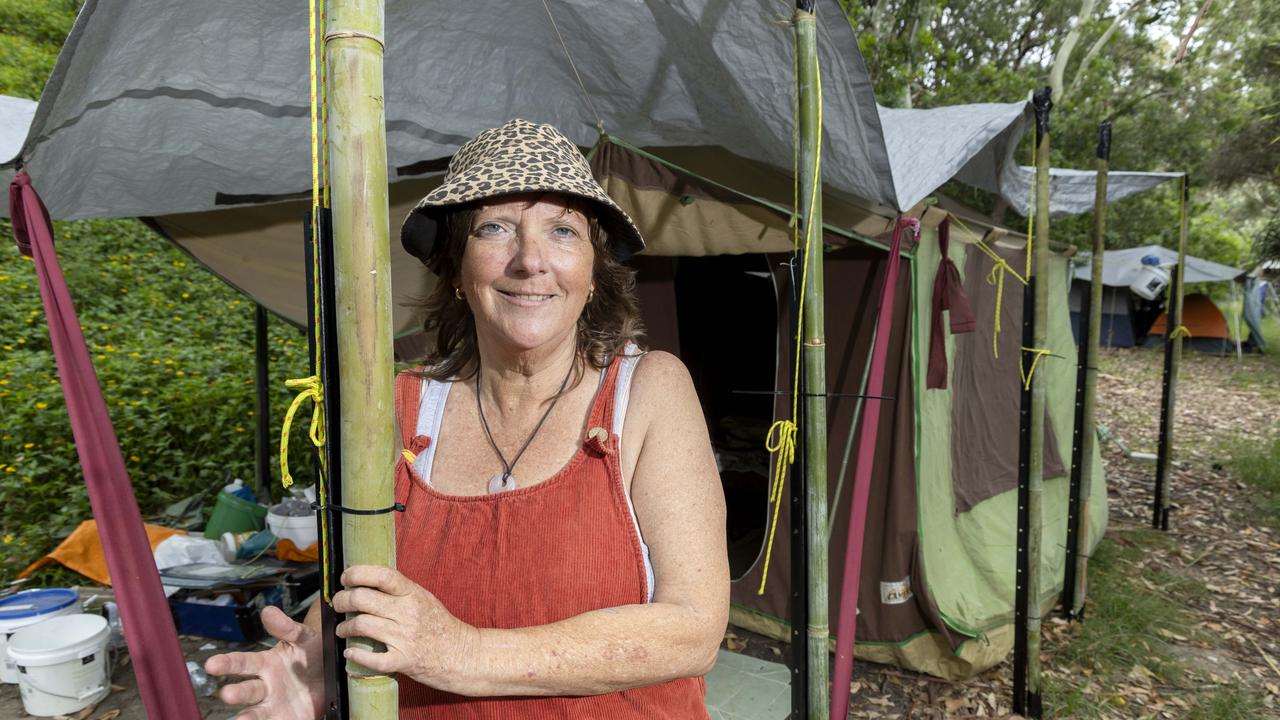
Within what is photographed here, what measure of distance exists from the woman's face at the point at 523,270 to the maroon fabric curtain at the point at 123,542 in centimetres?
112

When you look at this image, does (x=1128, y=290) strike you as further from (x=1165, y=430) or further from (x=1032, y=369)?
(x=1032, y=369)

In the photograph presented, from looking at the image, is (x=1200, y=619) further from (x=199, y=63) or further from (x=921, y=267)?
(x=199, y=63)

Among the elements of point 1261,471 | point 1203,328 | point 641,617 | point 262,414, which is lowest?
point 1261,471

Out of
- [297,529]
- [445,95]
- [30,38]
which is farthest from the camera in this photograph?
[30,38]

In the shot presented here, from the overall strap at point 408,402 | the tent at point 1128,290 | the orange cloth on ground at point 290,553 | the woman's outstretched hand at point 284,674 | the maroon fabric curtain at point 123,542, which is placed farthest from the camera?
the tent at point 1128,290

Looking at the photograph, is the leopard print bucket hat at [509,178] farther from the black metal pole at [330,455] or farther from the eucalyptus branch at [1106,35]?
the eucalyptus branch at [1106,35]

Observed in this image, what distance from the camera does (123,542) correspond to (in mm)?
1912

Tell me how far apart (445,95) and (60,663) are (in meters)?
3.18

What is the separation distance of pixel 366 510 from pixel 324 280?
291mm

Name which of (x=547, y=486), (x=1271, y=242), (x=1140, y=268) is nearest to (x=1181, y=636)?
(x=547, y=486)

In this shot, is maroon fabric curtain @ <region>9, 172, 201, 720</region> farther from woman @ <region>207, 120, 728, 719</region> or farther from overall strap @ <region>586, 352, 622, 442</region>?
overall strap @ <region>586, 352, 622, 442</region>

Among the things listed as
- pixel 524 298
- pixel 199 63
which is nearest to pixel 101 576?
pixel 199 63

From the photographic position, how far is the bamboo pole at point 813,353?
6.36 ft

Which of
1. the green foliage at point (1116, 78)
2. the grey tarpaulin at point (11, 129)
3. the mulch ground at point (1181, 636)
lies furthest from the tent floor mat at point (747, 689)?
the green foliage at point (1116, 78)
